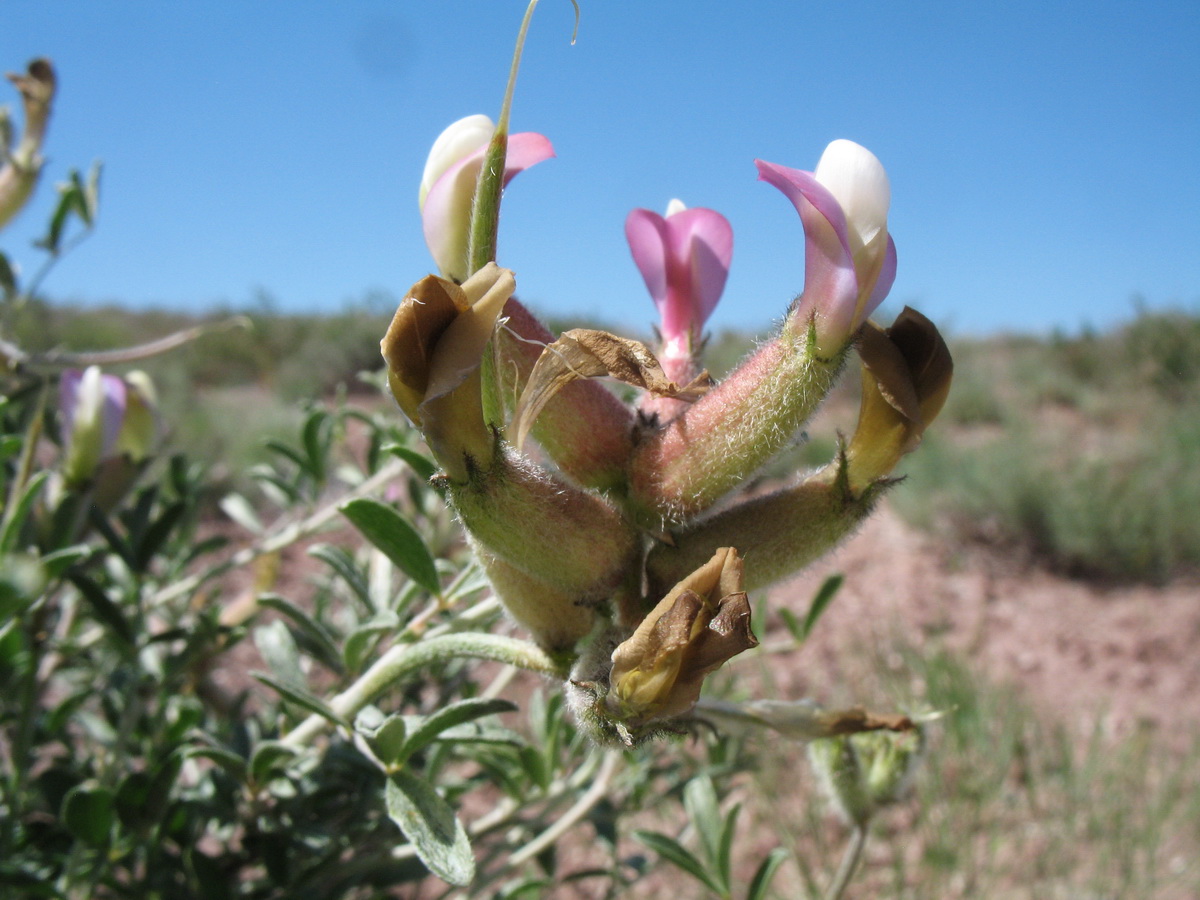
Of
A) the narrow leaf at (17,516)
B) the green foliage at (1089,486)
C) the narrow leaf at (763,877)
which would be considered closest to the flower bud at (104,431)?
the narrow leaf at (17,516)

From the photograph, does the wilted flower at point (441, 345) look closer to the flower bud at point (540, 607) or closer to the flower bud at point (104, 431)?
the flower bud at point (540, 607)

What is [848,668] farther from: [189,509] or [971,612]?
[189,509]

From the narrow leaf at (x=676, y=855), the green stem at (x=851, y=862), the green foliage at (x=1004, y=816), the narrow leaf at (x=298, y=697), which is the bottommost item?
the green foliage at (x=1004, y=816)

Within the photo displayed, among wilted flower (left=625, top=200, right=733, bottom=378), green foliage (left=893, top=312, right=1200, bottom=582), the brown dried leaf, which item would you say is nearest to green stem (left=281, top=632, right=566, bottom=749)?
the brown dried leaf

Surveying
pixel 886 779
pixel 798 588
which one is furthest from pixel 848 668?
pixel 886 779

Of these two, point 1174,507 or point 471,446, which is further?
point 1174,507

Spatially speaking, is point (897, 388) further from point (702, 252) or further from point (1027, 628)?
point (1027, 628)

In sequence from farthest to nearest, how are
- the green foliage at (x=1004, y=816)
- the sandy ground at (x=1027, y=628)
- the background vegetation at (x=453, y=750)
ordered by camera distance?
1. the sandy ground at (x=1027, y=628)
2. the green foliage at (x=1004, y=816)
3. the background vegetation at (x=453, y=750)
